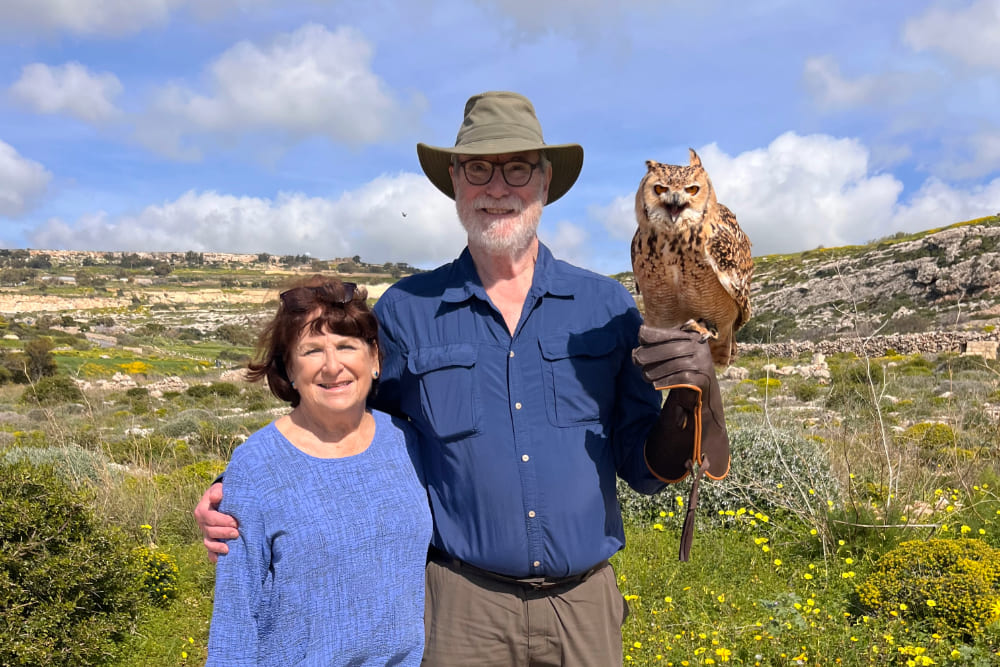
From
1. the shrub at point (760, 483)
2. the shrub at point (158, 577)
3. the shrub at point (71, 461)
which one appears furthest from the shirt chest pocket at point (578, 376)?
the shrub at point (71, 461)

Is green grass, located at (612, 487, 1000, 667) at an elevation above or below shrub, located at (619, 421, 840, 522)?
below

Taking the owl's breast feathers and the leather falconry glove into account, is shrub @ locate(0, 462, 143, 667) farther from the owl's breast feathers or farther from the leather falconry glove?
the owl's breast feathers

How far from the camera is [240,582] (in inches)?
72.2

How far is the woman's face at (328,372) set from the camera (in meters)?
2.08

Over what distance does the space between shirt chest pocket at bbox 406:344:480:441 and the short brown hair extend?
22 centimetres

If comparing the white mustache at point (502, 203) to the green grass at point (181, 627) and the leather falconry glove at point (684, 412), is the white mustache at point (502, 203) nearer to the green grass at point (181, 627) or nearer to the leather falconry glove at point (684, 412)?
the leather falconry glove at point (684, 412)

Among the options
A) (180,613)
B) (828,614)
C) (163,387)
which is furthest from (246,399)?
(828,614)

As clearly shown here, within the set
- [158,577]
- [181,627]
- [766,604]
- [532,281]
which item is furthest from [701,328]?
[158,577]

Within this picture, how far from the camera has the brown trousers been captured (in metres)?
2.26

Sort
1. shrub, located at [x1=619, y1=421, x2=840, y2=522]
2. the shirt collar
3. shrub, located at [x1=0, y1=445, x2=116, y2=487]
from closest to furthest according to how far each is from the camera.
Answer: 1. the shirt collar
2. shrub, located at [x1=619, y1=421, x2=840, y2=522]
3. shrub, located at [x1=0, y1=445, x2=116, y2=487]

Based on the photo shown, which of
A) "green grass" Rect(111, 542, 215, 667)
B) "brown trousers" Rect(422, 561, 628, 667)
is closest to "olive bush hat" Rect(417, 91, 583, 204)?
"brown trousers" Rect(422, 561, 628, 667)

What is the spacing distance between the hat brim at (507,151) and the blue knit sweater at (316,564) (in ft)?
3.98

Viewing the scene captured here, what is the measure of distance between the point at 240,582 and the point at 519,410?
105 centimetres

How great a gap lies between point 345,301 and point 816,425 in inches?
373
